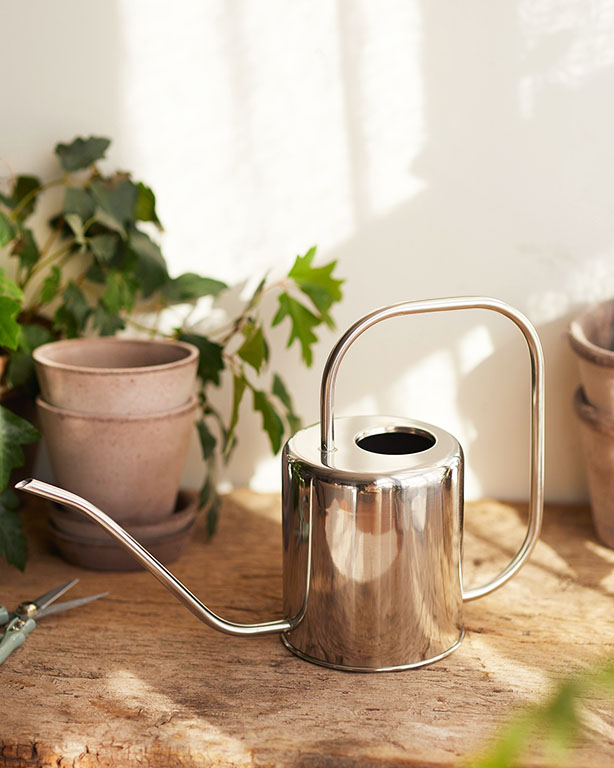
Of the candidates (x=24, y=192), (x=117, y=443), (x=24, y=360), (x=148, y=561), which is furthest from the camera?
(x=24, y=192)

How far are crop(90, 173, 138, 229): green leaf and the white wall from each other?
1.8 inches

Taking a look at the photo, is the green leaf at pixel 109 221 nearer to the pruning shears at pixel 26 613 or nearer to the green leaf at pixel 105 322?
the green leaf at pixel 105 322

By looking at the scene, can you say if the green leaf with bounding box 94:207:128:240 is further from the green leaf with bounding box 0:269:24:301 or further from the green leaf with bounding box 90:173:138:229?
the green leaf with bounding box 0:269:24:301

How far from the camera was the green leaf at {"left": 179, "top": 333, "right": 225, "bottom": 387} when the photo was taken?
1.06m

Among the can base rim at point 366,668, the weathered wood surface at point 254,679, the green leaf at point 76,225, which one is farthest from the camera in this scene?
the green leaf at point 76,225

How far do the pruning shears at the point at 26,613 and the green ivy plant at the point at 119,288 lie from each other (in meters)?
0.24

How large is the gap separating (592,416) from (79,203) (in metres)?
0.74

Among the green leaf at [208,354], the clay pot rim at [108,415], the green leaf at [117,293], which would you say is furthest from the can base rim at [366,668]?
the green leaf at [117,293]

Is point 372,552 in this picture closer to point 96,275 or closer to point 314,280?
point 314,280

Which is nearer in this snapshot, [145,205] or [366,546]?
[366,546]

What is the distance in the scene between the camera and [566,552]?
996mm

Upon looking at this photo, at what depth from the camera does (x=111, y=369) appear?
927 mm

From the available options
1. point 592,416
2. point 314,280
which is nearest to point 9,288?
point 314,280

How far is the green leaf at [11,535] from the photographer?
908 millimetres
